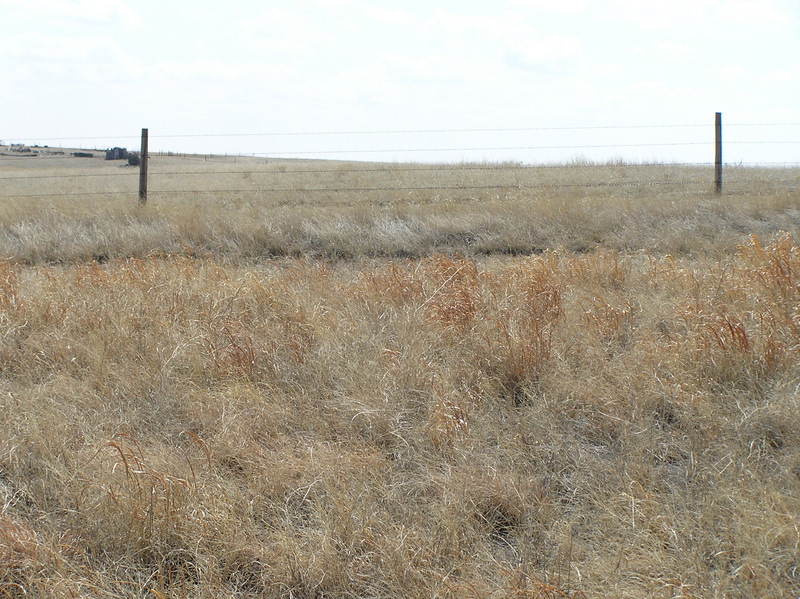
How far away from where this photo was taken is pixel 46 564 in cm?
268

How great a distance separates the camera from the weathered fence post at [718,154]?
12.6m

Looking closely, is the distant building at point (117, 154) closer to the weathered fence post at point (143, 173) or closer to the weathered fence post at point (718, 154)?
the weathered fence post at point (143, 173)

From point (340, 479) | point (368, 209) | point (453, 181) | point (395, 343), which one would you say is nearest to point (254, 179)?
point (453, 181)

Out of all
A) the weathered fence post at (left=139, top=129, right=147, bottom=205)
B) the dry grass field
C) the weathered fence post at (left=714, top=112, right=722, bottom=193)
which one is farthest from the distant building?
the dry grass field

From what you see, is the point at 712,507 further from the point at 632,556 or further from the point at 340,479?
the point at 340,479

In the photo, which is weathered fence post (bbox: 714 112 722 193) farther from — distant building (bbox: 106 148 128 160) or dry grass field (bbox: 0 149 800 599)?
distant building (bbox: 106 148 128 160)

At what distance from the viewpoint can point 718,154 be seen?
498 inches

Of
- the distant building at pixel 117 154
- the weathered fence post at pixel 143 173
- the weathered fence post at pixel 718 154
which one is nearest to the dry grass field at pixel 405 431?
the weathered fence post at pixel 143 173

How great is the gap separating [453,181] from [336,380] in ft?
41.3

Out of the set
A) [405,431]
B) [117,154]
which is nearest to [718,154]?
[405,431]

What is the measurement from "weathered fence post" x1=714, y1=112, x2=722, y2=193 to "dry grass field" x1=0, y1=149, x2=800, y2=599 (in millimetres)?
6243

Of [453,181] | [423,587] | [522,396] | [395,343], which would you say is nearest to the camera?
[423,587]

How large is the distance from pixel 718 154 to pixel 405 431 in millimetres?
10989

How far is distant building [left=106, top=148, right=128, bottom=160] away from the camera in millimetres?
41203
